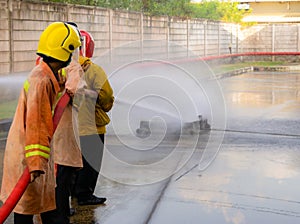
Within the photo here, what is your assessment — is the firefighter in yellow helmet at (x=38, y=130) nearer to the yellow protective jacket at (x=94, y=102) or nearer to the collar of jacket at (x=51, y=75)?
the collar of jacket at (x=51, y=75)

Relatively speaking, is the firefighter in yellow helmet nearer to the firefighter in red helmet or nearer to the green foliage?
the firefighter in red helmet

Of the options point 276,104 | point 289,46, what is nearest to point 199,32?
point 289,46

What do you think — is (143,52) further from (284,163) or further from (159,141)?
(284,163)

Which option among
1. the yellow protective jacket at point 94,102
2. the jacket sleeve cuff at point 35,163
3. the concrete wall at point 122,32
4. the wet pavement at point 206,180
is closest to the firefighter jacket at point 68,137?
the yellow protective jacket at point 94,102

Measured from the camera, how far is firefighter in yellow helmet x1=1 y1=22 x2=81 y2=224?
3.57 meters

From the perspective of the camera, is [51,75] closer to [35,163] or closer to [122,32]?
[35,163]

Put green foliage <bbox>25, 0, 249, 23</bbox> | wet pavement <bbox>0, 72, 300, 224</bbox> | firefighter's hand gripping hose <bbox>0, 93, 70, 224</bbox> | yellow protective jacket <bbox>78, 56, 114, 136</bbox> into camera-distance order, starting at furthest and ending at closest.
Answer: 1. green foliage <bbox>25, 0, 249, 23</bbox>
2. yellow protective jacket <bbox>78, 56, 114, 136</bbox>
3. wet pavement <bbox>0, 72, 300, 224</bbox>
4. firefighter's hand gripping hose <bbox>0, 93, 70, 224</bbox>

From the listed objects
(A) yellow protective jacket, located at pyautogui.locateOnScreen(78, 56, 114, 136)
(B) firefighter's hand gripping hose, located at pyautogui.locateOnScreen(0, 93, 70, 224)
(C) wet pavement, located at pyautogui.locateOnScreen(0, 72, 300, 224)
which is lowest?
(C) wet pavement, located at pyautogui.locateOnScreen(0, 72, 300, 224)

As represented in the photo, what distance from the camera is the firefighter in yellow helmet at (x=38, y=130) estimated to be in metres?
3.57

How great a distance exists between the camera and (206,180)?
6.43m

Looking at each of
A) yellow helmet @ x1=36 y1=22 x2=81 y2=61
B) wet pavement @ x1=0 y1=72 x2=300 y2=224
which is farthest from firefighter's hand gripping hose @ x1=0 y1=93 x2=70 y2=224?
wet pavement @ x1=0 y1=72 x2=300 y2=224

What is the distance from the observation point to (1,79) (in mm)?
12195

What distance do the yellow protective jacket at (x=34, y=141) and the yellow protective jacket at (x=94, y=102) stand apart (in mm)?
1531

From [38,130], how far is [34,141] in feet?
0.23
